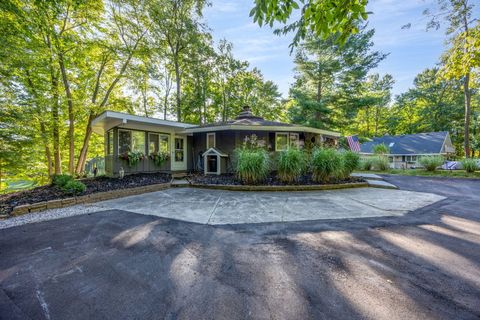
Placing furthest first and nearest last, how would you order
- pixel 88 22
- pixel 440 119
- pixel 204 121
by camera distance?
pixel 440 119 → pixel 204 121 → pixel 88 22

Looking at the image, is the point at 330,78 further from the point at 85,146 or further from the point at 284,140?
the point at 85,146

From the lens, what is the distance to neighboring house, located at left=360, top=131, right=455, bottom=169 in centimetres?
1873

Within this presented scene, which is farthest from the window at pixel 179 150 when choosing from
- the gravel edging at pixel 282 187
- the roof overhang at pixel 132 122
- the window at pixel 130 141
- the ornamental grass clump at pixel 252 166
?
the ornamental grass clump at pixel 252 166

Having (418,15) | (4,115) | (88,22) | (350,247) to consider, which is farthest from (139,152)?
(418,15)

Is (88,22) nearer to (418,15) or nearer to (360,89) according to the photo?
(418,15)

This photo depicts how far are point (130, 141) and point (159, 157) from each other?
1.43 m

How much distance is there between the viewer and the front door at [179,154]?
997 cm

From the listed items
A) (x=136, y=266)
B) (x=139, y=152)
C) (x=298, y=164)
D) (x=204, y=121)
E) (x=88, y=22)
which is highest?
(x=88, y=22)

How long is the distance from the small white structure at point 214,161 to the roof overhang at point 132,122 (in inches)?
77.1

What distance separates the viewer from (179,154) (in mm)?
10273

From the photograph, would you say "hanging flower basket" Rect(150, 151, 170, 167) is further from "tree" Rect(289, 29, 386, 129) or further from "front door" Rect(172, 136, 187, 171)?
"tree" Rect(289, 29, 386, 129)

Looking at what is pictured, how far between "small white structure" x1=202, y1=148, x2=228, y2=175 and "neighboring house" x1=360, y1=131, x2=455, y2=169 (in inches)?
753

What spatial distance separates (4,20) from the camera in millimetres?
5422

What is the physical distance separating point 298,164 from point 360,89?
496 inches
